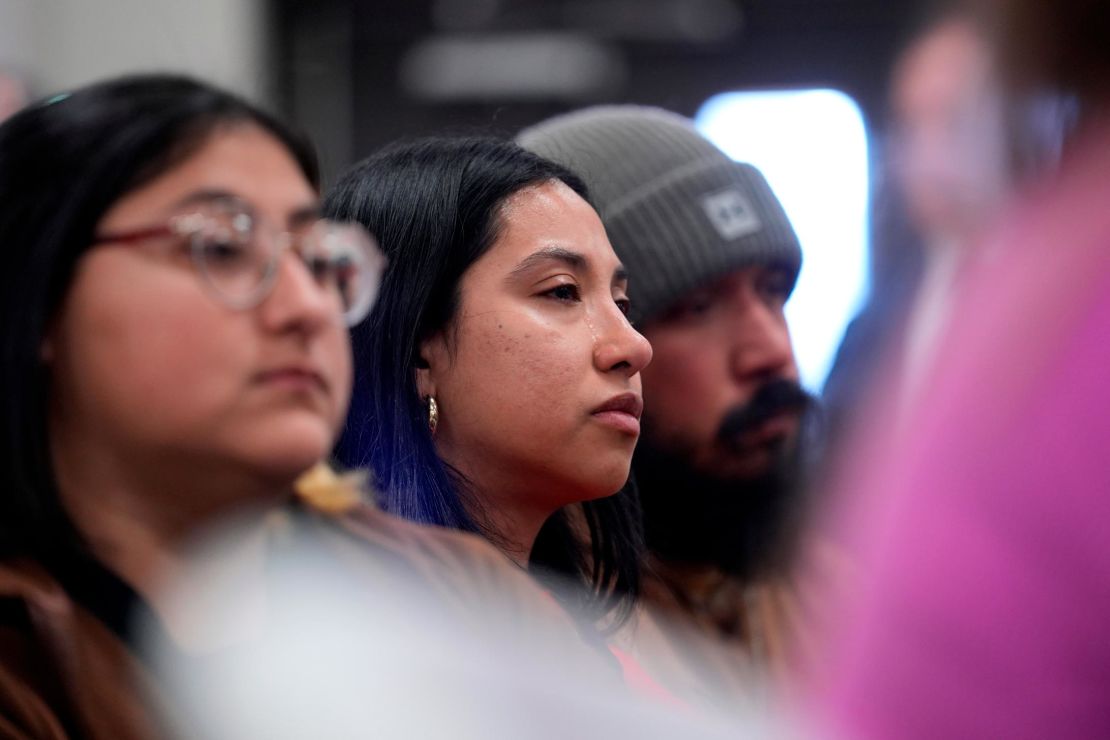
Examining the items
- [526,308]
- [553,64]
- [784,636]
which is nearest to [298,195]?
[526,308]

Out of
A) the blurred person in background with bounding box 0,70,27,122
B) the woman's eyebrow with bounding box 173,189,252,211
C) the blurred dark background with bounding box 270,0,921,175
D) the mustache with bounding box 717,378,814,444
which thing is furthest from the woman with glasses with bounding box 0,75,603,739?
the blurred dark background with bounding box 270,0,921,175

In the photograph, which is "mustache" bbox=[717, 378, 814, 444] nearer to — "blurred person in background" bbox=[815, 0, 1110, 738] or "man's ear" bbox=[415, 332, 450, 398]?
"man's ear" bbox=[415, 332, 450, 398]

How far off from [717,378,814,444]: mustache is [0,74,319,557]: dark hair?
4.12ft

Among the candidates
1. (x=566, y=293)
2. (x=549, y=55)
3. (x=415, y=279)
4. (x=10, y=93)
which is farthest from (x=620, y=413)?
(x=549, y=55)

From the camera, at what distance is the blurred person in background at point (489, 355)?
1.58m

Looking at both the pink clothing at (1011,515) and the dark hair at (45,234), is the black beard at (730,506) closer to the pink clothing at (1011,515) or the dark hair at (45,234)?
the pink clothing at (1011,515)

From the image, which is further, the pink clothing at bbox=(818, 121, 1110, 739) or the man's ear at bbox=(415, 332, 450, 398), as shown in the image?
the man's ear at bbox=(415, 332, 450, 398)

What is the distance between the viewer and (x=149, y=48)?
163 inches

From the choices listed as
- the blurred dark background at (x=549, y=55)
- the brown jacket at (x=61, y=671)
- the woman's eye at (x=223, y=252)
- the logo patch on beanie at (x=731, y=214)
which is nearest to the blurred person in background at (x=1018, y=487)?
the brown jacket at (x=61, y=671)

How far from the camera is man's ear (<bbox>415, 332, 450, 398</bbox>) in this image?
64.6 inches

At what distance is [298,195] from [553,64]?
5.67 meters

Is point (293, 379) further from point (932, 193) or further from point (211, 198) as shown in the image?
point (932, 193)

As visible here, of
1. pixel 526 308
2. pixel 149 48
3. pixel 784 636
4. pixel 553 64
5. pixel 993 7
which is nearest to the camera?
pixel 993 7

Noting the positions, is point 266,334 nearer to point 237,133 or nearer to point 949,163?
point 237,133
